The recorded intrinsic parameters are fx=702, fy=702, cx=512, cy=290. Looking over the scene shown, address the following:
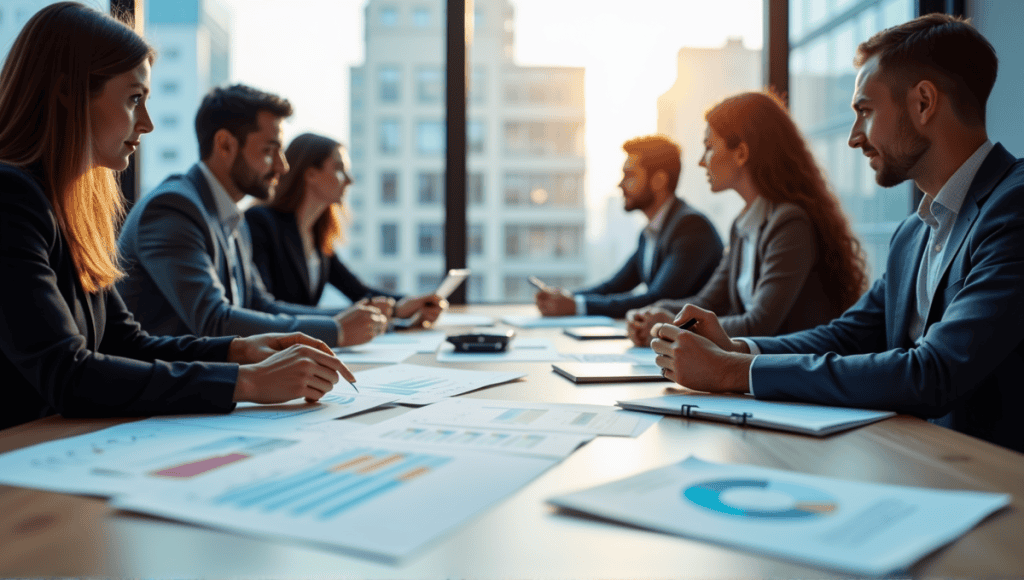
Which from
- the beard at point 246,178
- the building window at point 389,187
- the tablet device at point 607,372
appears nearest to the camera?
the tablet device at point 607,372

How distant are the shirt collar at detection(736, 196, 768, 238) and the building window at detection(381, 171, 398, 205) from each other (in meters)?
18.5

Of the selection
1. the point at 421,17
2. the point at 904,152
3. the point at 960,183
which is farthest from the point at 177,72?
the point at 421,17

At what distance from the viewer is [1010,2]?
2977 mm

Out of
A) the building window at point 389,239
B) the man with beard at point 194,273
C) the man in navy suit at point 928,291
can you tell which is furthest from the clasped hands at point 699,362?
the building window at point 389,239

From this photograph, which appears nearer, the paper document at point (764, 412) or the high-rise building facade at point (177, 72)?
the paper document at point (764, 412)

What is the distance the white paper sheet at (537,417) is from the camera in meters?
0.90

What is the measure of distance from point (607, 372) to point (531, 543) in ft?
2.75

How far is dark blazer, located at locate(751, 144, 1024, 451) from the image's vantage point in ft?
3.34

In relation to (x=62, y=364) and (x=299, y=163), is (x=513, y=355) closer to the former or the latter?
(x=62, y=364)

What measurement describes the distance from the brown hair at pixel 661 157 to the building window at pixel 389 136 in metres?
18.6

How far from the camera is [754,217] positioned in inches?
87.0

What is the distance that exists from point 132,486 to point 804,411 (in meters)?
0.83

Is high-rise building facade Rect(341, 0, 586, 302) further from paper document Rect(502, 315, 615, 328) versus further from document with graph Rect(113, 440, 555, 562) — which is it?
document with graph Rect(113, 440, 555, 562)

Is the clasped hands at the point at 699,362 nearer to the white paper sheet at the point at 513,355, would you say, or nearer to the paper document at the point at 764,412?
the paper document at the point at 764,412
